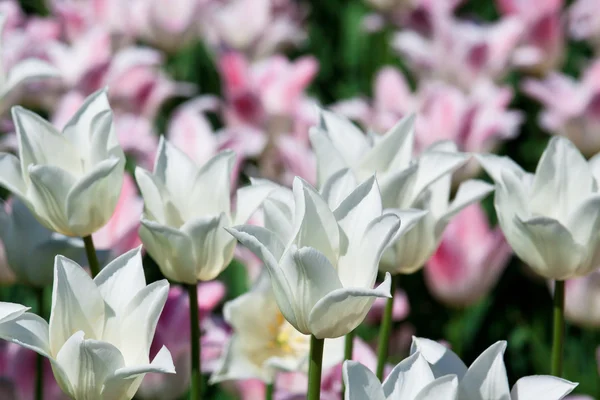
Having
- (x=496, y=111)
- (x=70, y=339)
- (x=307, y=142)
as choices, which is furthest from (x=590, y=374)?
(x=70, y=339)

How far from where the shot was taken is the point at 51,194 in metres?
0.85

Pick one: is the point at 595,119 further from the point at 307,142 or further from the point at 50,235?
the point at 50,235

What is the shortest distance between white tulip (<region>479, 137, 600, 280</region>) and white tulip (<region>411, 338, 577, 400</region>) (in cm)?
19

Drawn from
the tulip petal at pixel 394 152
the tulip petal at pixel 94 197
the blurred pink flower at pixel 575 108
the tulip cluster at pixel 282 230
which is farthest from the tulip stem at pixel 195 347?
the blurred pink flower at pixel 575 108

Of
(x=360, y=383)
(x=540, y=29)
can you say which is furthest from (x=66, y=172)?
(x=540, y=29)

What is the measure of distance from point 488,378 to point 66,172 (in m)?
0.41

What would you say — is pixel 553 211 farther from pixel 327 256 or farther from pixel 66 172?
pixel 66 172

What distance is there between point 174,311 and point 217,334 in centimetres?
9

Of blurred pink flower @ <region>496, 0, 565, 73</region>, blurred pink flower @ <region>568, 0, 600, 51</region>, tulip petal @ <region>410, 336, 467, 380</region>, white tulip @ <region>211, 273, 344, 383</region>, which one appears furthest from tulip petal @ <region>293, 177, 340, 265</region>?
blurred pink flower @ <region>568, 0, 600, 51</region>

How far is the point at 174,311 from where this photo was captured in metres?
1.07

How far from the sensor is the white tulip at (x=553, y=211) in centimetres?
87

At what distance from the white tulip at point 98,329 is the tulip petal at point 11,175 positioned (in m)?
0.16

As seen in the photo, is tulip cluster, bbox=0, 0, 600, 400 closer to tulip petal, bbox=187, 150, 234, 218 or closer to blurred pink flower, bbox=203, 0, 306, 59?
tulip petal, bbox=187, 150, 234, 218

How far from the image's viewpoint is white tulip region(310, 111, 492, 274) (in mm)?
890
